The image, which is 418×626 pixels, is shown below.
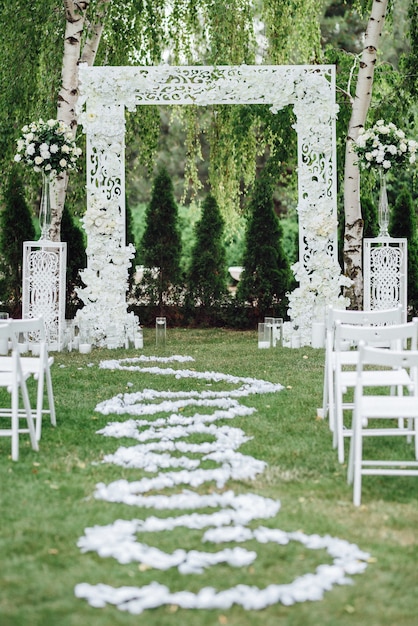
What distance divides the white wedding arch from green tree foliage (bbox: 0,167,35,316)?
256 cm

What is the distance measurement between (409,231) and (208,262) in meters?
3.06

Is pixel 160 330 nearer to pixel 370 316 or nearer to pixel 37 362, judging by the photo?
pixel 37 362

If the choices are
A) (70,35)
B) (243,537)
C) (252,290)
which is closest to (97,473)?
(243,537)

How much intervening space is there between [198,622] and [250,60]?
1040cm

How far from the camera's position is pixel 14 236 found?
13.3 meters

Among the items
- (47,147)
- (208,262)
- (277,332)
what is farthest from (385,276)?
(47,147)

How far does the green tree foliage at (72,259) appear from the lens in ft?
44.2

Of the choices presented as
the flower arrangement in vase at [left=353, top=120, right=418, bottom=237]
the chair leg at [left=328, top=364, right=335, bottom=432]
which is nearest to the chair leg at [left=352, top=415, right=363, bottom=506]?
the chair leg at [left=328, top=364, right=335, bottom=432]

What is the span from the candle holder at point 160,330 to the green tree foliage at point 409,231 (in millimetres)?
4050

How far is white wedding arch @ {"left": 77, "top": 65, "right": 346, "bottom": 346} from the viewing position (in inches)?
423

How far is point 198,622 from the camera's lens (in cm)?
345

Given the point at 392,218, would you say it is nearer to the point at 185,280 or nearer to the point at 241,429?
the point at 185,280

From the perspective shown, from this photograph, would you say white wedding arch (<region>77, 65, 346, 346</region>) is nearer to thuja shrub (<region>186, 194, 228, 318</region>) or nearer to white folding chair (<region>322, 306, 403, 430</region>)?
thuja shrub (<region>186, 194, 228, 318</region>)

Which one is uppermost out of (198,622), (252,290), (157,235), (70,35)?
(70,35)
